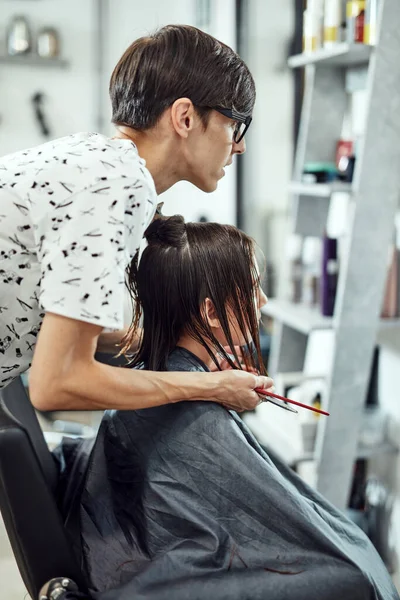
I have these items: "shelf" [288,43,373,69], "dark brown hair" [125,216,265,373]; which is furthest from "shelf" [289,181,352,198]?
"dark brown hair" [125,216,265,373]

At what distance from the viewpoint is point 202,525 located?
134cm

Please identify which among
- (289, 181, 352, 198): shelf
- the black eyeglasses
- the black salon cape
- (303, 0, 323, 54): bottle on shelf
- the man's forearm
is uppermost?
(303, 0, 323, 54): bottle on shelf

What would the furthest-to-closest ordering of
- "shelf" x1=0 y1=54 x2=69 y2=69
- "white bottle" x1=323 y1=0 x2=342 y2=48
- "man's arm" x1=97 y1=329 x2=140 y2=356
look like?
"shelf" x1=0 y1=54 x2=69 y2=69, "white bottle" x1=323 y1=0 x2=342 y2=48, "man's arm" x1=97 y1=329 x2=140 y2=356

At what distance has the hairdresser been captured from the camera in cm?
115

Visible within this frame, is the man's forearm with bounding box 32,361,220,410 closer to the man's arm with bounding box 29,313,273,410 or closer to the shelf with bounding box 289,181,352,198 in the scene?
the man's arm with bounding box 29,313,273,410

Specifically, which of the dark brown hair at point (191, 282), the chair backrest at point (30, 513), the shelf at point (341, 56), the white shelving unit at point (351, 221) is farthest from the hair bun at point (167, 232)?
the shelf at point (341, 56)

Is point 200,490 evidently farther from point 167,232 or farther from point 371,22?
point 371,22

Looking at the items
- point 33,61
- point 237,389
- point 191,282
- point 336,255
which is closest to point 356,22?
point 336,255

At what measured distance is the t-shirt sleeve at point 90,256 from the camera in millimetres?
1142

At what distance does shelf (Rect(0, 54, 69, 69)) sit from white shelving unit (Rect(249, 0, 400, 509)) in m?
2.13

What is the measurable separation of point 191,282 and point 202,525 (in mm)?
468

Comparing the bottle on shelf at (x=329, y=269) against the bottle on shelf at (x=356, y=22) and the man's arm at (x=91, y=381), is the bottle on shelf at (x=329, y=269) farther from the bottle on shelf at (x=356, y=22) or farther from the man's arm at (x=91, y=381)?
the man's arm at (x=91, y=381)

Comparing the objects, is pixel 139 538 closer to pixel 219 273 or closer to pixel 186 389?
pixel 186 389

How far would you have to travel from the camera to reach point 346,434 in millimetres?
2467
